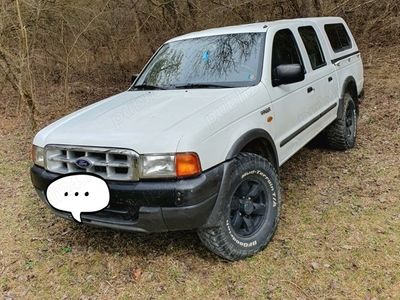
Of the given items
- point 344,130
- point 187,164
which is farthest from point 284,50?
Result: point 187,164

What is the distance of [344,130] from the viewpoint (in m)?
5.29

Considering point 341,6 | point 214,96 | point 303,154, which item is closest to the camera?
point 214,96

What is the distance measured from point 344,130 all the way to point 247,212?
8.72ft

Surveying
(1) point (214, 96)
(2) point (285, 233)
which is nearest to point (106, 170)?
(1) point (214, 96)

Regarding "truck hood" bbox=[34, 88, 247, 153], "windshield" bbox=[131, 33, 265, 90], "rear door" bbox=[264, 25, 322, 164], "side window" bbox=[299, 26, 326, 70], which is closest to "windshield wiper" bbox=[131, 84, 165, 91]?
"windshield" bbox=[131, 33, 265, 90]

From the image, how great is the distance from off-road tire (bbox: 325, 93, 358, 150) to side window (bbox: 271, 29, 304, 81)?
52.6 inches

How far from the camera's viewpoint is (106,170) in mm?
2795

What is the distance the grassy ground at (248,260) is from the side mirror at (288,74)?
128 centimetres

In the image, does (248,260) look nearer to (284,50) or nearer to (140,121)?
(140,121)

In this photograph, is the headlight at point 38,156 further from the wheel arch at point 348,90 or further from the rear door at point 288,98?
the wheel arch at point 348,90

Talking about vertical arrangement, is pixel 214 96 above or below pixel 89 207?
above

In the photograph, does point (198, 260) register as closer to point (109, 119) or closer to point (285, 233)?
point (285, 233)

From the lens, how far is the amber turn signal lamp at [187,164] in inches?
104

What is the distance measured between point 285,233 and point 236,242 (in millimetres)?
673
